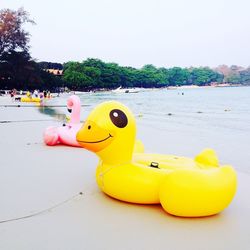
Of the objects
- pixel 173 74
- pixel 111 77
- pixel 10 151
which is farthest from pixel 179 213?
pixel 173 74

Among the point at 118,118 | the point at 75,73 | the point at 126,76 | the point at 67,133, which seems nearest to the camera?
the point at 118,118

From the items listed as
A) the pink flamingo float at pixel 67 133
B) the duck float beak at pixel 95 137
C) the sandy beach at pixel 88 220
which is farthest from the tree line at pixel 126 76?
the duck float beak at pixel 95 137

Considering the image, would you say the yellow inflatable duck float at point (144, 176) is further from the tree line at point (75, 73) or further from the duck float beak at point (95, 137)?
the tree line at point (75, 73)

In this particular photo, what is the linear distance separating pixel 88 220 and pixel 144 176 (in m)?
0.86

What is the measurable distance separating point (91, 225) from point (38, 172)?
240 cm

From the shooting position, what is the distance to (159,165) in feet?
14.9

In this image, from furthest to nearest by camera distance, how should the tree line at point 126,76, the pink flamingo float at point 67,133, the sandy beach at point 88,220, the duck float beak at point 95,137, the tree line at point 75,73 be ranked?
the tree line at point 126,76 < the tree line at point 75,73 < the pink flamingo float at point 67,133 < the duck float beak at point 95,137 < the sandy beach at point 88,220

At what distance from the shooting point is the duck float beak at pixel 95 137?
419 centimetres

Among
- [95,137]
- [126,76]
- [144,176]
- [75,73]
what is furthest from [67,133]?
[126,76]

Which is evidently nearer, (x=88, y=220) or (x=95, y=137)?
(x=88, y=220)

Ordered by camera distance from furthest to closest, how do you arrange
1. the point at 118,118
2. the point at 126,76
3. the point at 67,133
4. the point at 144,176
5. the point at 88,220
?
the point at 126,76
the point at 67,133
the point at 118,118
the point at 144,176
the point at 88,220

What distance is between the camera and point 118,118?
423 centimetres

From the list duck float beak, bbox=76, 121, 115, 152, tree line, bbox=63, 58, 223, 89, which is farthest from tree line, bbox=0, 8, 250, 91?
duck float beak, bbox=76, 121, 115, 152

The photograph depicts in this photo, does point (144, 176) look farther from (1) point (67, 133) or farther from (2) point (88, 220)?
(1) point (67, 133)
